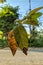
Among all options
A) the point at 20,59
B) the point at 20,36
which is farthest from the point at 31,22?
the point at 20,59

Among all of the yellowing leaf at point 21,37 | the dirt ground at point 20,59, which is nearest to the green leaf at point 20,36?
the yellowing leaf at point 21,37

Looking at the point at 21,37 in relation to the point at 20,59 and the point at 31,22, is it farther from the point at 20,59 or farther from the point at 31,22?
the point at 20,59

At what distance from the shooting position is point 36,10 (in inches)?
8.3

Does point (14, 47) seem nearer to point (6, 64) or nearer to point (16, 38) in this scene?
point (16, 38)

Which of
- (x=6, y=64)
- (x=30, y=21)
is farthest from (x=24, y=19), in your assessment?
(x=6, y=64)

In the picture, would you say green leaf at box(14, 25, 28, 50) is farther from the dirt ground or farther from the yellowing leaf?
the dirt ground

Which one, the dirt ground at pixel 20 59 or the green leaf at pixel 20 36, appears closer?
the green leaf at pixel 20 36

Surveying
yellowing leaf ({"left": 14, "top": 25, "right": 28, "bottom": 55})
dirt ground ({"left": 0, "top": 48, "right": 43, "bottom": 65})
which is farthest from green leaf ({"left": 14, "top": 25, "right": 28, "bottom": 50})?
dirt ground ({"left": 0, "top": 48, "right": 43, "bottom": 65})

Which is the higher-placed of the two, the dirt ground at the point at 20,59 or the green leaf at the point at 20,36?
the green leaf at the point at 20,36

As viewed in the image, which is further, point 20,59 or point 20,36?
point 20,59

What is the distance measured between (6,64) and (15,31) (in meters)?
3.37

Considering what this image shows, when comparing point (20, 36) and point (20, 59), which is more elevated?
point (20, 36)

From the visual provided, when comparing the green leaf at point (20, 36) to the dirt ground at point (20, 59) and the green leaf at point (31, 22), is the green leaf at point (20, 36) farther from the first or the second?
the dirt ground at point (20, 59)

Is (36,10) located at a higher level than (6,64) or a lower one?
higher
